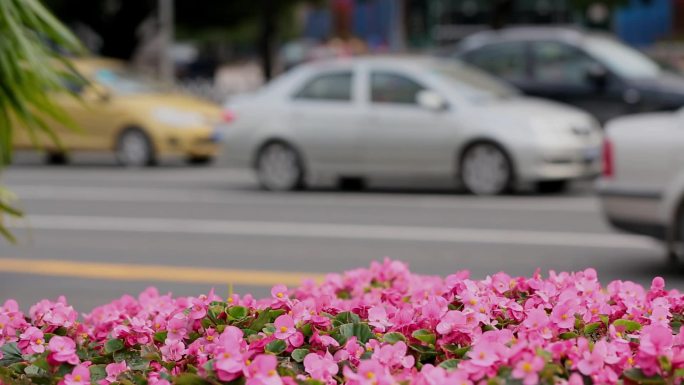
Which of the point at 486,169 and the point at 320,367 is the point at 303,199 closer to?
the point at 486,169

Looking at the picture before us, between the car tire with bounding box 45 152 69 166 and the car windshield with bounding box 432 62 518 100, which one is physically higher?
the car windshield with bounding box 432 62 518 100

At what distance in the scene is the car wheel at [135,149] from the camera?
19281mm

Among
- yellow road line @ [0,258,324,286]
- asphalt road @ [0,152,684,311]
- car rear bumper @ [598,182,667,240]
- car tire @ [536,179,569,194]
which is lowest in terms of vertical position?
yellow road line @ [0,258,324,286]

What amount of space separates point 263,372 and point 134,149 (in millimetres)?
16788

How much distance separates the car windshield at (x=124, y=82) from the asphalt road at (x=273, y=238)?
3.55 meters

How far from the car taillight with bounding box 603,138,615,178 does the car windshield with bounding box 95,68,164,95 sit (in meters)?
12.0

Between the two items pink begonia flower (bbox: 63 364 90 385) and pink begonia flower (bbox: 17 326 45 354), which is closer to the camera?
pink begonia flower (bbox: 63 364 90 385)

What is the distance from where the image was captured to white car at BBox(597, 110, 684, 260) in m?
8.41

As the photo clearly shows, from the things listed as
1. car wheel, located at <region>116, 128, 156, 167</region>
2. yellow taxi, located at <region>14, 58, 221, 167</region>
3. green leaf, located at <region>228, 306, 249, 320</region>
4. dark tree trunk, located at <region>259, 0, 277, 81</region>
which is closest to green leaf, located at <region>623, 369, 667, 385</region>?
green leaf, located at <region>228, 306, 249, 320</region>

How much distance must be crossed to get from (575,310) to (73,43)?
2130 millimetres

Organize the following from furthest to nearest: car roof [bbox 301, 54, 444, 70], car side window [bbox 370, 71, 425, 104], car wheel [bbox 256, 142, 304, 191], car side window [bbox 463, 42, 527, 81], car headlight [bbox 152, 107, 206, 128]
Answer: car headlight [bbox 152, 107, 206, 128] < car side window [bbox 463, 42, 527, 81] < car wheel [bbox 256, 142, 304, 191] < car roof [bbox 301, 54, 444, 70] < car side window [bbox 370, 71, 425, 104]

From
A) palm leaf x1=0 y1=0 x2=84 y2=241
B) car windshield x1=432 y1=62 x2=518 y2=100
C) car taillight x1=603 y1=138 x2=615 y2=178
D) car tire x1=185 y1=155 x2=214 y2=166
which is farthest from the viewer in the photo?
car tire x1=185 y1=155 x2=214 y2=166

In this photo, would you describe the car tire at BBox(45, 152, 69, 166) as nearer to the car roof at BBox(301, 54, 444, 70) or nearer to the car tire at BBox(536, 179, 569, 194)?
the car roof at BBox(301, 54, 444, 70)

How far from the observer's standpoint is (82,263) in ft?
33.6
